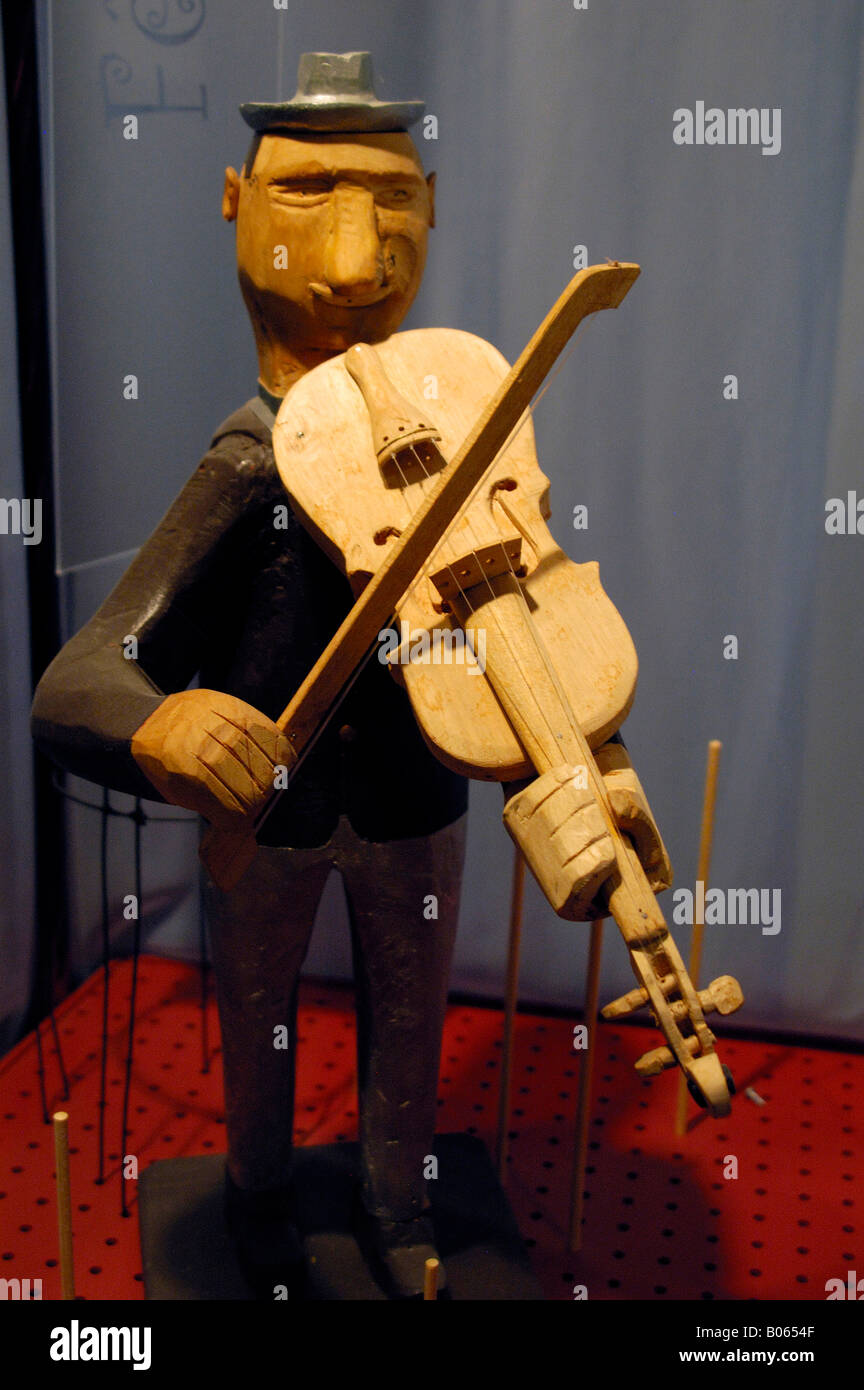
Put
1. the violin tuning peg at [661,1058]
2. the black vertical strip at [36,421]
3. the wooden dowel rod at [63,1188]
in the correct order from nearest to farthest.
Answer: the violin tuning peg at [661,1058], the wooden dowel rod at [63,1188], the black vertical strip at [36,421]

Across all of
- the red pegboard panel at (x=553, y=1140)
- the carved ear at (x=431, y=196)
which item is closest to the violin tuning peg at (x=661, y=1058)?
the red pegboard panel at (x=553, y=1140)

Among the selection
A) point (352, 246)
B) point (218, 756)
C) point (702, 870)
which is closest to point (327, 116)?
point (352, 246)

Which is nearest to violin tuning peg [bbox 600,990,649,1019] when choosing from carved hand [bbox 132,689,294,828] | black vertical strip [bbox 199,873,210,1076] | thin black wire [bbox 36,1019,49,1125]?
carved hand [bbox 132,689,294,828]

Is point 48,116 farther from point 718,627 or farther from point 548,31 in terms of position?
point 718,627

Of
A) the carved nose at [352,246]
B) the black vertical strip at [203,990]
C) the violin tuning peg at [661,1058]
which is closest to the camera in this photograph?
the violin tuning peg at [661,1058]

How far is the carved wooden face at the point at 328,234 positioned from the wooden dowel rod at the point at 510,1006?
59 centimetres

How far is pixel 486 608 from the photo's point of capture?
1.08m

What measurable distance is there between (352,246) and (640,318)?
0.61m

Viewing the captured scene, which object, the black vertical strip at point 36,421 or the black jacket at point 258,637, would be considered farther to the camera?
the black vertical strip at point 36,421

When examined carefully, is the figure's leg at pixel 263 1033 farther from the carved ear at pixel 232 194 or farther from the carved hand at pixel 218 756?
the carved ear at pixel 232 194

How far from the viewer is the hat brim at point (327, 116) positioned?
1.21 metres

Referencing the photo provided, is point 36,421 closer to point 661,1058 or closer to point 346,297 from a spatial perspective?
point 346,297

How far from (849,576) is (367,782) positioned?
2.57 ft

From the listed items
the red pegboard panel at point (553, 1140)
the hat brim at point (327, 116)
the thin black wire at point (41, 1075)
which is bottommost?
the red pegboard panel at point (553, 1140)
